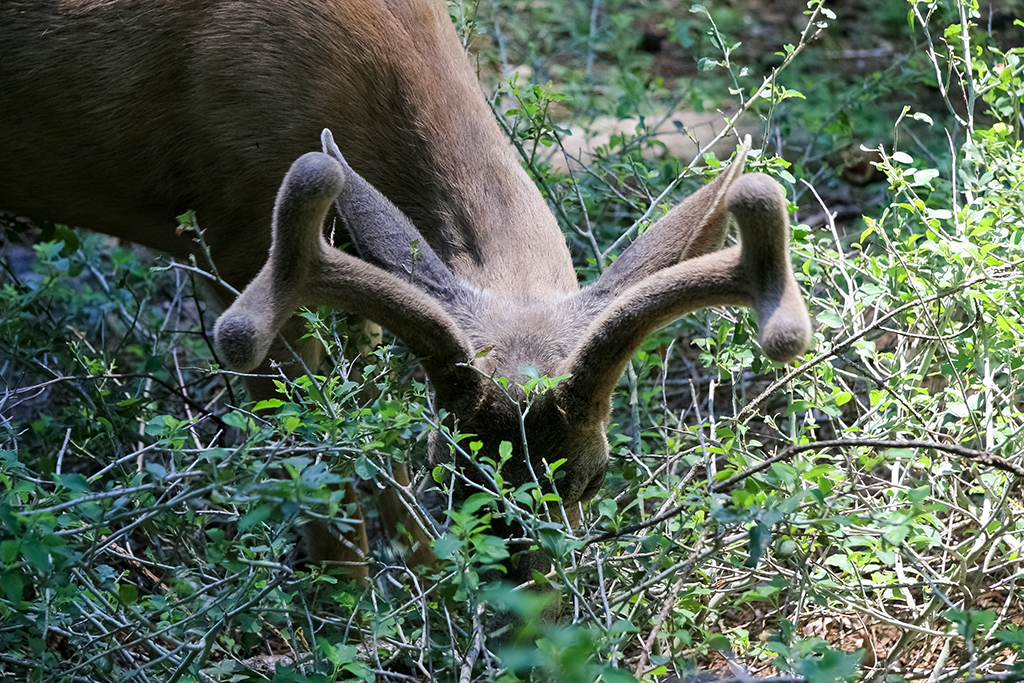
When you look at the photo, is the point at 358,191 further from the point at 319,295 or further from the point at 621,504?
the point at 621,504

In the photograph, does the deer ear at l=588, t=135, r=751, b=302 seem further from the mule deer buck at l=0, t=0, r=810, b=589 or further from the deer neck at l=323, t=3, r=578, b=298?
the deer neck at l=323, t=3, r=578, b=298

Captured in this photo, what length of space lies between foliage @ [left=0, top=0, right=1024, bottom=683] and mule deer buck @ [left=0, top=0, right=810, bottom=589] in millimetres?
248

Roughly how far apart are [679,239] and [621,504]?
1.19 m

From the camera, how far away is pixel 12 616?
2.83 meters

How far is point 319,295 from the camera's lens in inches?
124

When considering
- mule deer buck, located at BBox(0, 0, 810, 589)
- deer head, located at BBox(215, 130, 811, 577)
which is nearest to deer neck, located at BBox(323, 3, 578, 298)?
mule deer buck, located at BBox(0, 0, 810, 589)

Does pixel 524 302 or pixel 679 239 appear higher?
pixel 679 239

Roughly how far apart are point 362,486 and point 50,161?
7.09ft

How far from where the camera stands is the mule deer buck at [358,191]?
10.4 feet

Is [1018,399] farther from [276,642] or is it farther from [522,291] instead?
[276,642]

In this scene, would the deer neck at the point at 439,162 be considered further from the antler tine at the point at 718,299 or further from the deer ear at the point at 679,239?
the antler tine at the point at 718,299

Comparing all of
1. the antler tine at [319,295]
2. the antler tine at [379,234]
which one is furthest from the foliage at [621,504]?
the antler tine at [379,234]

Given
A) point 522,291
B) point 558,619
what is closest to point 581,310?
point 522,291

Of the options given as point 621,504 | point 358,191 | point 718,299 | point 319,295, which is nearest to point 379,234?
point 358,191
